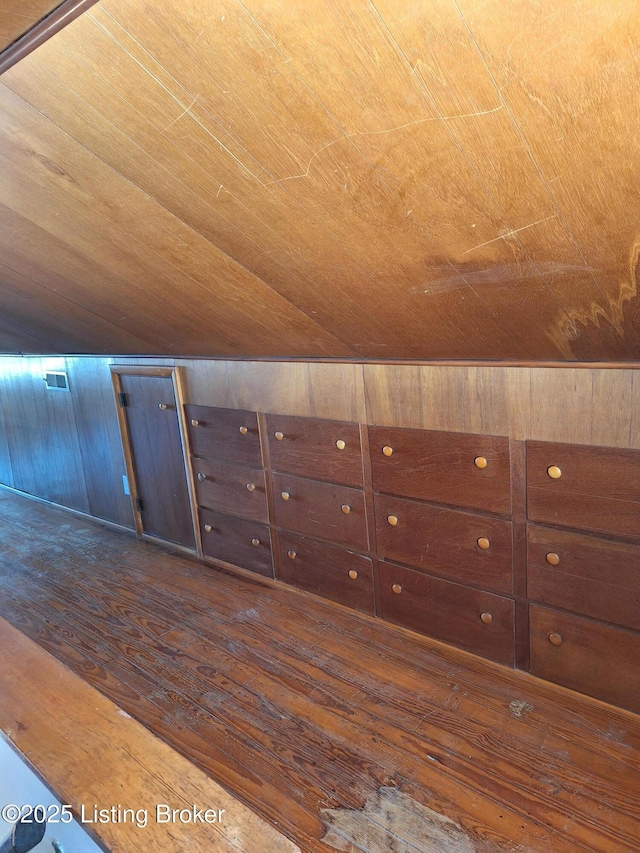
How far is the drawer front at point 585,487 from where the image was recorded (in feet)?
5.64

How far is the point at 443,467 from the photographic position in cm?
213

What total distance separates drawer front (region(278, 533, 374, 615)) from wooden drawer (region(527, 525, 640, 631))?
2.49 ft

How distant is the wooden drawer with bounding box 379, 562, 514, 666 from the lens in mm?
2109

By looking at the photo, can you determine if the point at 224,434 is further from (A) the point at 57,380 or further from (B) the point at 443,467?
(A) the point at 57,380

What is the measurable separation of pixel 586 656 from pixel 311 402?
4.55ft

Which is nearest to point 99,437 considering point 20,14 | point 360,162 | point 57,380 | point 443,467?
point 57,380

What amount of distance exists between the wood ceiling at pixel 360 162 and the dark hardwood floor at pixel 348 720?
1.16 meters

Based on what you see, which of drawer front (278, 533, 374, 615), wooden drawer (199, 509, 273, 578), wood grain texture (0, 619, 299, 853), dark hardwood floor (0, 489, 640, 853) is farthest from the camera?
wooden drawer (199, 509, 273, 578)

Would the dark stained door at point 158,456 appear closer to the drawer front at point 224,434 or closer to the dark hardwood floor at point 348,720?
the drawer front at point 224,434

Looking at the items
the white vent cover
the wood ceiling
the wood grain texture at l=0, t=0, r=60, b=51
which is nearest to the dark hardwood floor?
the wood ceiling

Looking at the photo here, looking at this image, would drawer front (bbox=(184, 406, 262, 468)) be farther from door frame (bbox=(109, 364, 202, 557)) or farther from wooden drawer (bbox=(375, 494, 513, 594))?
wooden drawer (bbox=(375, 494, 513, 594))

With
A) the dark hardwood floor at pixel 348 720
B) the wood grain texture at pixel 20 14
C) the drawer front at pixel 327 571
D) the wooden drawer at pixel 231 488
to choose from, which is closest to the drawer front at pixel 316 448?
the wooden drawer at pixel 231 488

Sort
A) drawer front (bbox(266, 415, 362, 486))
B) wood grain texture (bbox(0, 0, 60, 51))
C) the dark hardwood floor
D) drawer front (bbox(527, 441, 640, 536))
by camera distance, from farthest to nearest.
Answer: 1. drawer front (bbox(266, 415, 362, 486))
2. drawer front (bbox(527, 441, 640, 536))
3. the dark hardwood floor
4. wood grain texture (bbox(0, 0, 60, 51))

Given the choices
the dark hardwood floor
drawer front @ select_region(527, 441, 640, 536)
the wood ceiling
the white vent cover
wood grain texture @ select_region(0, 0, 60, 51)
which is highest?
wood grain texture @ select_region(0, 0, 60, 51)
